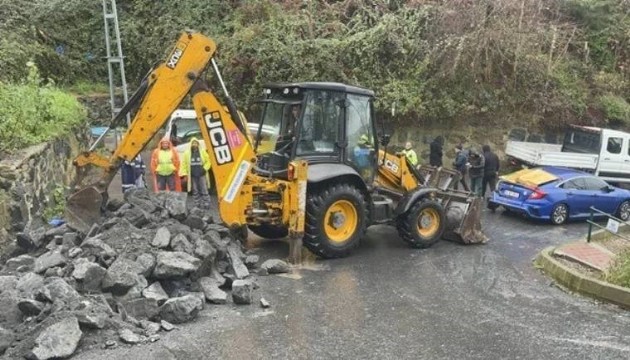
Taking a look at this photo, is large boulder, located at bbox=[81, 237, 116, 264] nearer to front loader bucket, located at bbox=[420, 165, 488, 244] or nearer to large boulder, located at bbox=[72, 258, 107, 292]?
large boulder, located at bbox=[72, 258, 107, 292]

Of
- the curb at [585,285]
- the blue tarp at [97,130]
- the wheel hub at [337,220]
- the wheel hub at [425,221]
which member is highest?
the blue tarp at [97,130]

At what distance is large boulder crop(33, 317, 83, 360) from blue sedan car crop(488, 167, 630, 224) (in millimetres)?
10190

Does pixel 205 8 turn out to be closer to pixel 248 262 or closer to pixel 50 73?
pixel 50 73

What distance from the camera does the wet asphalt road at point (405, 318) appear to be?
621cm

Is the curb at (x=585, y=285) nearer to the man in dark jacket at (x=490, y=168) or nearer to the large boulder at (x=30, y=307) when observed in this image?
the man in dark jacket at (x=490, y=168)

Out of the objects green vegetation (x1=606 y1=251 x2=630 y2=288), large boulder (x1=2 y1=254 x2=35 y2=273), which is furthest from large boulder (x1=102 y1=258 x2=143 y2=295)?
green vegetation (x1=606 y1=251 x2=630 y2=288)

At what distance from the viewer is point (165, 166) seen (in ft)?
39.9

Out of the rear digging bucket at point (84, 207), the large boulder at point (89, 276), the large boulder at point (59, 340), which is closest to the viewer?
the large boulder at point (59, 340)

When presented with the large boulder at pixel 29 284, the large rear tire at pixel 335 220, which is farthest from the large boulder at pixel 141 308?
the large rear tire at pixel 335 220

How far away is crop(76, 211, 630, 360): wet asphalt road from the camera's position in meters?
6.21

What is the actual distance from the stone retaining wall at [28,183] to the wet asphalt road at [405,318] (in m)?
3.45

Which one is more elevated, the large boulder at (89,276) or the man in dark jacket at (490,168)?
the man in dark jacket at (490,168)

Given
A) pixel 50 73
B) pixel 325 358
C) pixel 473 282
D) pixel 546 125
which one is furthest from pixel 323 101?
pixel 50 73

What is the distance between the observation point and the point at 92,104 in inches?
768
